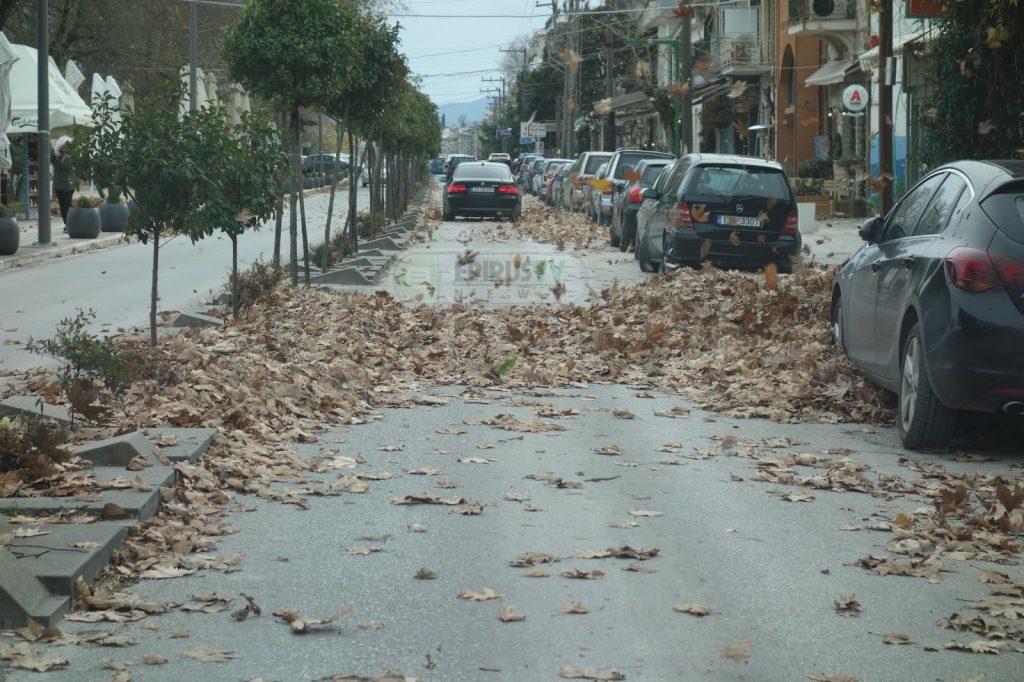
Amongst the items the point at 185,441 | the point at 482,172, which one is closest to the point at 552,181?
the point at 482,172

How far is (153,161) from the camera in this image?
39.1ft

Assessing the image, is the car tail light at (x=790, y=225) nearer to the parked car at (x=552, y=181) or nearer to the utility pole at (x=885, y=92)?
the utility pole at (x=885, y=92)

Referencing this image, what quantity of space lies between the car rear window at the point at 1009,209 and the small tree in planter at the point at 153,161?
6.65 meters

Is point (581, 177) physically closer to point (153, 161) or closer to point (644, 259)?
point (644, 259)

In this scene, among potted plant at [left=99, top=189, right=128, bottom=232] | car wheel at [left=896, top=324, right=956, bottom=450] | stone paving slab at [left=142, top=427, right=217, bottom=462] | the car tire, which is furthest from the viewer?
potted plant at [left=99, top=189, right=128, bottom=232]

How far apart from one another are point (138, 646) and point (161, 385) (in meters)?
4.94

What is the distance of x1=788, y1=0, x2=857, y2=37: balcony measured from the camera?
4491 centimetres

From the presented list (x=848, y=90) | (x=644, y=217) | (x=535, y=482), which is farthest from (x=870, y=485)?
(x=848, y=90)

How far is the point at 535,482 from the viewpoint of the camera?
24.8 ft

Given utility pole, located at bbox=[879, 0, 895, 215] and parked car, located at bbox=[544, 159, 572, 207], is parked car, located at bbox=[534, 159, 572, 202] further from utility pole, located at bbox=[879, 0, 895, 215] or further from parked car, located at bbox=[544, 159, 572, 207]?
utility pole, located at bbox=[879, 0, 895, 215]

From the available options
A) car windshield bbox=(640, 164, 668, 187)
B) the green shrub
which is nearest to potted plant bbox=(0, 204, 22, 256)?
the green shrub

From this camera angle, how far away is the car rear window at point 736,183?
62.4ft

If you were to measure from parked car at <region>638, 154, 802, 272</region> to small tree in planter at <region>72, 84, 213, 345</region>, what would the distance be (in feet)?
27.2

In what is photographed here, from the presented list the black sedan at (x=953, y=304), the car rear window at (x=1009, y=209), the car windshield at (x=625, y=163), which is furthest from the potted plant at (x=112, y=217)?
the car rear window at (x=1009, y=209)
